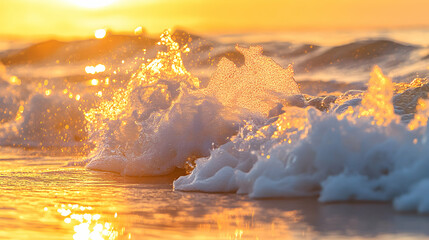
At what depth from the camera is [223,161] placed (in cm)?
730

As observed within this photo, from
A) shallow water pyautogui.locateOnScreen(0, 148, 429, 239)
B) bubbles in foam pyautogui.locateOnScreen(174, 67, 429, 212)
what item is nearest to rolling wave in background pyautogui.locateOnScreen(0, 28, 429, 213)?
bubbles in foam pyautogui.locateOnScreen(174, 67, 429, 212)

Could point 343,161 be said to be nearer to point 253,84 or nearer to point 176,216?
point 176,216

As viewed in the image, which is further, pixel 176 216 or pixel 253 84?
pixel 253 84

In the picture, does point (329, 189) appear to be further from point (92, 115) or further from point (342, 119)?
point (92, 115)

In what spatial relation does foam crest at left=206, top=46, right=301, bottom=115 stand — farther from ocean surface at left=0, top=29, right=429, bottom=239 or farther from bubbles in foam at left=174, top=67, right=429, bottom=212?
bubbles in foam at left=174, top=67, right=429, bottom=212

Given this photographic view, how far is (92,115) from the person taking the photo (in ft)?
33.7

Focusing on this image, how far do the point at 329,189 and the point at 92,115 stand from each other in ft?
16.0

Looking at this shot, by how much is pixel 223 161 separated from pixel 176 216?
62.7 inches

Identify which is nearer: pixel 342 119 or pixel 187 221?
pixel 187 221

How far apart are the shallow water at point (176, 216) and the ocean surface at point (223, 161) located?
12 millimetres

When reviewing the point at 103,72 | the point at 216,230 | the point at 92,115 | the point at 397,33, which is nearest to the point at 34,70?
the point at 103,72

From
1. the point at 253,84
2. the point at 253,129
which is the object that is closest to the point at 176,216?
the point at 253,129

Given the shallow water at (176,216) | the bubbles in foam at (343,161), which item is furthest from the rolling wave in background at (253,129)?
the shallow water at (176,216)

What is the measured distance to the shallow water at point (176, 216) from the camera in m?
5.08
